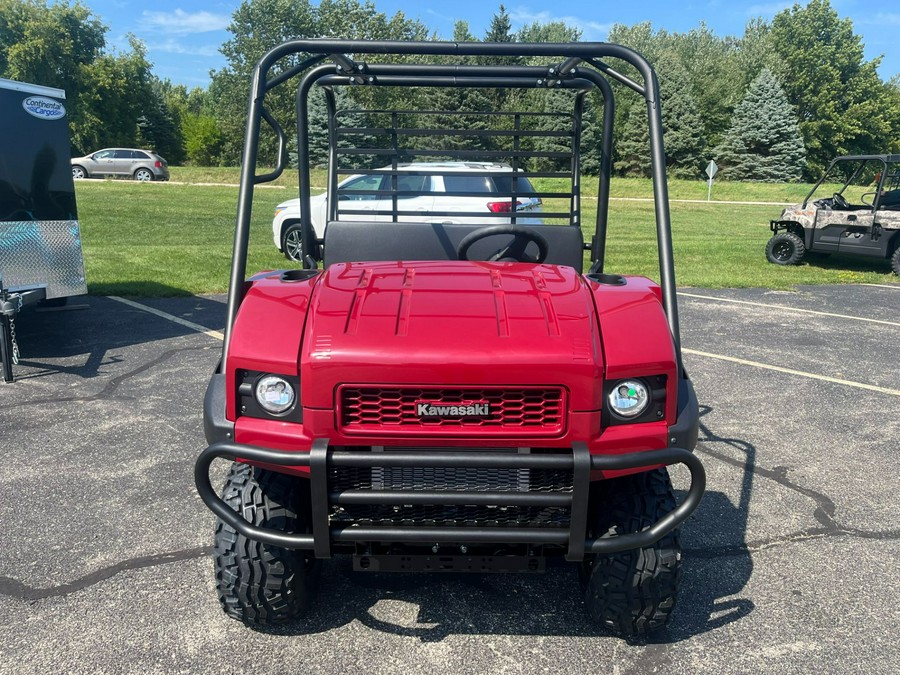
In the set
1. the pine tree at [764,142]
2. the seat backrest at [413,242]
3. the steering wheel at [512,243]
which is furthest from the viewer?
the pine tree at [764,142]

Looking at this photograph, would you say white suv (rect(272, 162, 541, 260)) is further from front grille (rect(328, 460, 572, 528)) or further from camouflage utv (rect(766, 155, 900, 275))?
camouflage utv (rect(766, 155, 900, 275))

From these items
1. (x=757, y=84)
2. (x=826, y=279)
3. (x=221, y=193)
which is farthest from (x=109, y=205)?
(x=757, y=84)

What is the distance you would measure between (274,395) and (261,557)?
0.61 m

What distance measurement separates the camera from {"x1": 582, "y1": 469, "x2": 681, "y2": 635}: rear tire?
2535 millimetres

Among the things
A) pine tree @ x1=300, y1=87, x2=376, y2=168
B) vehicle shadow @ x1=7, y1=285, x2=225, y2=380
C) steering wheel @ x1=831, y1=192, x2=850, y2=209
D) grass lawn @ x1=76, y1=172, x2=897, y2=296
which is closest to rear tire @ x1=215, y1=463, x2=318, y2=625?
vehicle shadow @ x1=7, y1=285, x2=225, y2=380

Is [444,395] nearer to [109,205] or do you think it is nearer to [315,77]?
[315,77]

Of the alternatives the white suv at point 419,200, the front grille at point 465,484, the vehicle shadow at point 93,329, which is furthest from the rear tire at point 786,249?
Result: the front grille at point 465,484

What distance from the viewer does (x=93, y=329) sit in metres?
7.39

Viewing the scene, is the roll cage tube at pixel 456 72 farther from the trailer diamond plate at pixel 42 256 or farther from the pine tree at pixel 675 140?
the pine tree at pixel 675 140

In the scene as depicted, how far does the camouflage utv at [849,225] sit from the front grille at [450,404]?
11.4 metres

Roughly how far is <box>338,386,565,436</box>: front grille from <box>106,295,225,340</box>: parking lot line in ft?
16.1

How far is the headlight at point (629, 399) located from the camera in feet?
7.82

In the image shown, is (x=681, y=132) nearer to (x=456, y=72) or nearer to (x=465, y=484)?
(x=456, y=72)

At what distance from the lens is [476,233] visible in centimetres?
→ 326
